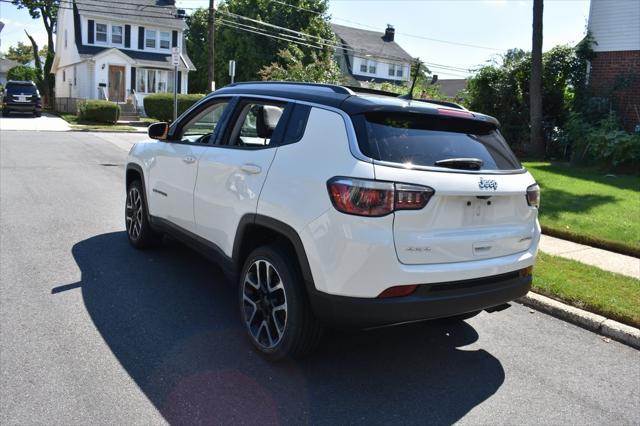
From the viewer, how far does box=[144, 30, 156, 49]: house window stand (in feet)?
128

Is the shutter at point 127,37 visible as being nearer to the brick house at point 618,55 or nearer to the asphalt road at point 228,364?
the brick house at point 618,55

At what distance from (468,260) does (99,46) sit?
39.2m

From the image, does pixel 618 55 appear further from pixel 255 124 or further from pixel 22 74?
pixel 22 74

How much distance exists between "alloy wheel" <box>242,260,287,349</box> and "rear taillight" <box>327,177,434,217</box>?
31.6 inches

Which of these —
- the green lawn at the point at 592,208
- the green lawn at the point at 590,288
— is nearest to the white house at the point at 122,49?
the green lawn at the point at 592,208

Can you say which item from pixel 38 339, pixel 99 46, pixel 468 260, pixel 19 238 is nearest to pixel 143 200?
pixel 19 238

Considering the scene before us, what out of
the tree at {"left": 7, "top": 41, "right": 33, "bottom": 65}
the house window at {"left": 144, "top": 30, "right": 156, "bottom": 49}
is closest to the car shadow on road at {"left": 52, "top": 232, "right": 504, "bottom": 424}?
the house window at {"left": 144, "top": 30, "right": 156, "bottom": 49}

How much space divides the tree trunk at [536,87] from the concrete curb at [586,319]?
12162 millimetres

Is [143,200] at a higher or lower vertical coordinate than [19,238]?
higher

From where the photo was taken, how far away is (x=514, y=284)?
386cm

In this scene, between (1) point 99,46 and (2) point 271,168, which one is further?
(1) point 99,46

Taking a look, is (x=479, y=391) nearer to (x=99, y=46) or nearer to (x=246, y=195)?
(x=246, y=195)

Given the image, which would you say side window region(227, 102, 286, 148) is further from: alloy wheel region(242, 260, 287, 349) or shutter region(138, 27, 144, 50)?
shutter region(138, 27, 144, 50)

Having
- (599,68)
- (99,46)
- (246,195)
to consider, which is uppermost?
(99,46)
